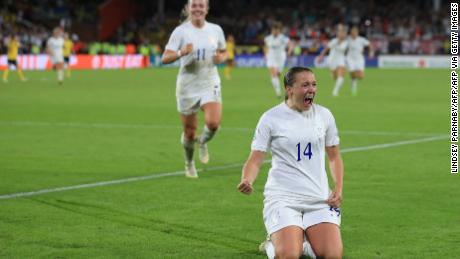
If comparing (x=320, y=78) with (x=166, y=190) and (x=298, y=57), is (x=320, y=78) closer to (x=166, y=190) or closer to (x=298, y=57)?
(x=298, y=57)

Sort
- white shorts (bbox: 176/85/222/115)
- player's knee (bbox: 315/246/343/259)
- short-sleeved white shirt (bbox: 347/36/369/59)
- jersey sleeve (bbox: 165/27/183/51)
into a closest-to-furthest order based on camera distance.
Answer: player's knee (bbox: 315/246/343/259) < jersey sleeve (bbox: 165/27/183/51) < white shorts (bbox: 176/85/222/115) < short-sleeved white shirt (bbox: 347/36/369/59)

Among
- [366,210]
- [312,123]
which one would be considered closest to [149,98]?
[366,210]

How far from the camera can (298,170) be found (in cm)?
789

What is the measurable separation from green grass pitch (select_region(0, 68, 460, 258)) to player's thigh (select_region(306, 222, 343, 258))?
0.81 m

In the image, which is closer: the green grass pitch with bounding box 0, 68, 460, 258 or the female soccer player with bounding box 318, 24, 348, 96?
the green grass pitch with bounding box 0, 68, 460, 258

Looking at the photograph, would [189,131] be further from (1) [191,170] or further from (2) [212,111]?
(1) [191,170]

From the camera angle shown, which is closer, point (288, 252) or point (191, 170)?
point (288, 252)

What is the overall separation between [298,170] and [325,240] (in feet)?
1.98

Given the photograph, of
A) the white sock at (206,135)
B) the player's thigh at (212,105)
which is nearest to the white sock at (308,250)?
the player's thigh at (212,105)

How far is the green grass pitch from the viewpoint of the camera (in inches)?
355

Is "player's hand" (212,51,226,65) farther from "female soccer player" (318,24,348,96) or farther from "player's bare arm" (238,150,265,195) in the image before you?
"female soccer player" (318,24,348,96)

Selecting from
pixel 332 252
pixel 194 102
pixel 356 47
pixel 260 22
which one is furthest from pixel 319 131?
pixel 260 22

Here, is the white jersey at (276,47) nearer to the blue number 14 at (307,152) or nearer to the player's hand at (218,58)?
the player's hand at (218,58)

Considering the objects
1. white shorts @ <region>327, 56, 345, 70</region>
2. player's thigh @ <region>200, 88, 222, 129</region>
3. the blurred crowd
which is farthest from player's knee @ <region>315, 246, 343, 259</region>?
the blurred crowd
